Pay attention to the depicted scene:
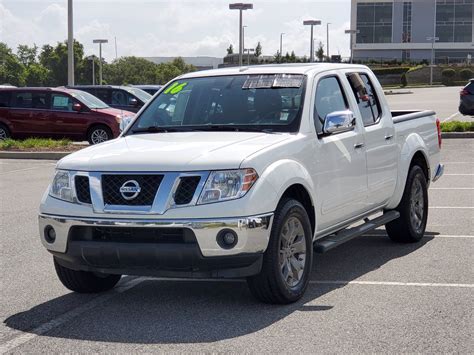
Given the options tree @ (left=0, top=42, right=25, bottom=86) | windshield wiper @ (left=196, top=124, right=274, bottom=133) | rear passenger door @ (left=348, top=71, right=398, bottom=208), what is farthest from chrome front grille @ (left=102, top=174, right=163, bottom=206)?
tree @ (left=0, top=42, right=25, bottom=86)

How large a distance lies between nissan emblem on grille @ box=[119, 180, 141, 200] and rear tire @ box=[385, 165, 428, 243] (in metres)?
3.74

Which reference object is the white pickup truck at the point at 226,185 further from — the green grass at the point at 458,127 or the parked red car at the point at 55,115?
the green grass at the point at 458,127

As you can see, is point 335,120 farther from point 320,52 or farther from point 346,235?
point 320,52

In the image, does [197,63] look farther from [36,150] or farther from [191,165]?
[191,165]

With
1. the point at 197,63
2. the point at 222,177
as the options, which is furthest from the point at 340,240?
the point at 197,63

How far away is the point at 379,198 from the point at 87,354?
385 cm

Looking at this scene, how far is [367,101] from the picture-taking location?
334 inches

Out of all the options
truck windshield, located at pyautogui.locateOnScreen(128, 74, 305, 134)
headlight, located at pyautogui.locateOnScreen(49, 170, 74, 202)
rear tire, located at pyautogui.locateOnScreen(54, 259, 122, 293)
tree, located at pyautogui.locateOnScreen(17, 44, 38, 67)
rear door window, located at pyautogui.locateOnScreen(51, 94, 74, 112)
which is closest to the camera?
headlight, located at pyautogui.locateOnScreen(49, 170, 74, 202)

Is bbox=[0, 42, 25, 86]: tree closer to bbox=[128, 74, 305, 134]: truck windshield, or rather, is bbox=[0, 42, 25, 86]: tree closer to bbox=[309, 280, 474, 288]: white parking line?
bbox=[128, 74, 305, 134]: truck windshield

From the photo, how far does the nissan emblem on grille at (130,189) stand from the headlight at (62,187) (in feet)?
1.57

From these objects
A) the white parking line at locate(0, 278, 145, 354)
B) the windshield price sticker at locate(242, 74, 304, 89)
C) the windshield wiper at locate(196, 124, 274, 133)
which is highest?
the windshield price sticker at locate(242, 74, 304, 89)

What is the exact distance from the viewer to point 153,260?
19.7ft

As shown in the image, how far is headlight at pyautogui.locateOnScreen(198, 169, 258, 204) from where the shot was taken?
19.6 ft

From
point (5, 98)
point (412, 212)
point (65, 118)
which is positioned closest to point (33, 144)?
point (65, 118)
